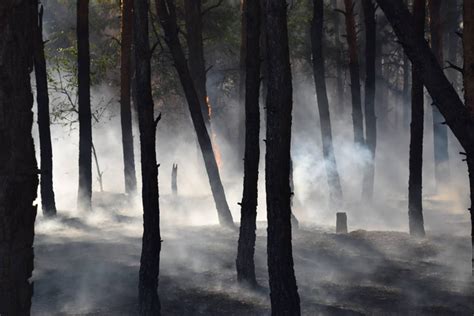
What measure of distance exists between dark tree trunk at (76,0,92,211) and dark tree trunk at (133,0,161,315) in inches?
473

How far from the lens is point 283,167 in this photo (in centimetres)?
949

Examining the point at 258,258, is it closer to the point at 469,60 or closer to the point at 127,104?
the point at 469,60

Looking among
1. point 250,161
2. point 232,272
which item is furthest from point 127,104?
point 250,161

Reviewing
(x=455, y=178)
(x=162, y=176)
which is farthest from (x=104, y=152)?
(x=455, y=178)

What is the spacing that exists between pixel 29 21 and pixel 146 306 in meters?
6.07

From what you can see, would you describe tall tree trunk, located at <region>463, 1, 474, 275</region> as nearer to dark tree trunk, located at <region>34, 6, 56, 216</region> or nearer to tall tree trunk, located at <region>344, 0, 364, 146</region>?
dark tree trunk, located at <region>34, 6, 56, 216</region>

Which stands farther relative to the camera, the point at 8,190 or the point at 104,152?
the point at 104,152

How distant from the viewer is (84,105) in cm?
2197

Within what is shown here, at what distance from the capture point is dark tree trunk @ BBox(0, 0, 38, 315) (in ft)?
16.5

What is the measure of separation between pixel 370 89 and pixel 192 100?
8626mm

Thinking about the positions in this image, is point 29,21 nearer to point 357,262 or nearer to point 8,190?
point 8,190

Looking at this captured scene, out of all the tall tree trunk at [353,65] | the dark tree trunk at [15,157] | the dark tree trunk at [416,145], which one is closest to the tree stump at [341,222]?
the dark tree trunk at [416,145]

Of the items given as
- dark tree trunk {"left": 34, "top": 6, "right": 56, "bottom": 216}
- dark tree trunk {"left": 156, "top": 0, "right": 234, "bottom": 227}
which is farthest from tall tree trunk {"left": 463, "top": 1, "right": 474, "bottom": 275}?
dark tree trunk {"left": 34, "top": 6, "right": 56, "bottom": 216}

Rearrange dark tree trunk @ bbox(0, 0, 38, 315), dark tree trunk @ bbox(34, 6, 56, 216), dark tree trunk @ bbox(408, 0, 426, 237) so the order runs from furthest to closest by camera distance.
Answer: dark tree trunk @ bbox(34, 6, 56, 216), dark tree trunk @ bbox(408, 0, 426, 237), dark tree trunk @ bbox(0, 0, 38, 315)
